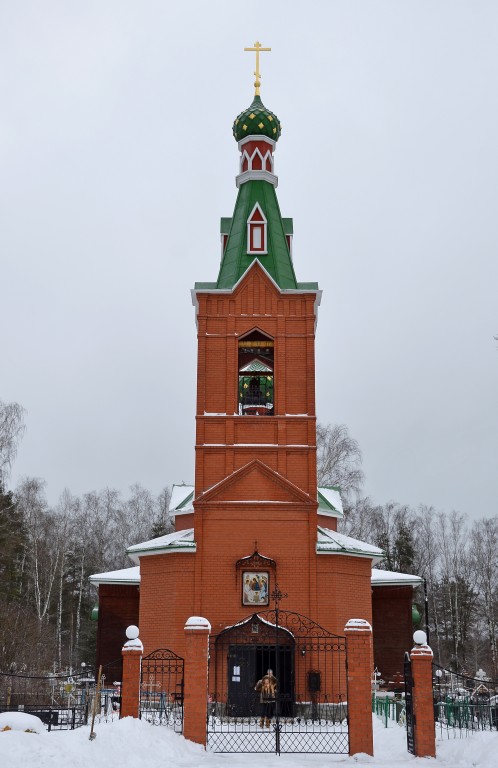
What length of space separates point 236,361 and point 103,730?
12231 millimetres

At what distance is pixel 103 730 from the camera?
1156cm

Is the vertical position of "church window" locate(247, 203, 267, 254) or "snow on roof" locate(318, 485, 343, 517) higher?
"church window" locate(247, 203, 267, 254)

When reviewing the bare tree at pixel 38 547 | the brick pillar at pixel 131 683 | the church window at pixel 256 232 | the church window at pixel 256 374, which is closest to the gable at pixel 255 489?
the church window at pixel 256 374

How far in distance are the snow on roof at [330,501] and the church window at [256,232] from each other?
786 centimetres

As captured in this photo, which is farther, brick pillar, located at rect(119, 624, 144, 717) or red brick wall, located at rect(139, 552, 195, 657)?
red brick wall, located at rect(139, 552, 195, 657)

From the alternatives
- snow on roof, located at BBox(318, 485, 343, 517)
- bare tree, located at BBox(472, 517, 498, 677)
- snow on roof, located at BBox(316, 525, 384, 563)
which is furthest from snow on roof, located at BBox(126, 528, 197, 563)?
bare tree, located at BBox(472, 517, 498, 677)

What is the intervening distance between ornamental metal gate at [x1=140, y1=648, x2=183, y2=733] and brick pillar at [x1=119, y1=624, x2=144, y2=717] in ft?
0.71

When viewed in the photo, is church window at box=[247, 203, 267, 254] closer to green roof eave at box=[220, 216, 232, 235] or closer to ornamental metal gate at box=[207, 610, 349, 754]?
green roof eave at box=[220, 216, 232, 235]

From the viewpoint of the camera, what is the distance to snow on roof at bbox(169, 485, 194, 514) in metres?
25.8

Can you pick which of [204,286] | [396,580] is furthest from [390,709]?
[204,286]

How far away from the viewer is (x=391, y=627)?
87.0 ft

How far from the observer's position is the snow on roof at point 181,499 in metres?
25.8

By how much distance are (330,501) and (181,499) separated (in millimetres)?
4847

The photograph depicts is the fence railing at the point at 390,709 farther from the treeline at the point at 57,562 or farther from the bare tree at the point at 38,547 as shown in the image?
the bare tree at the point at 38,547
